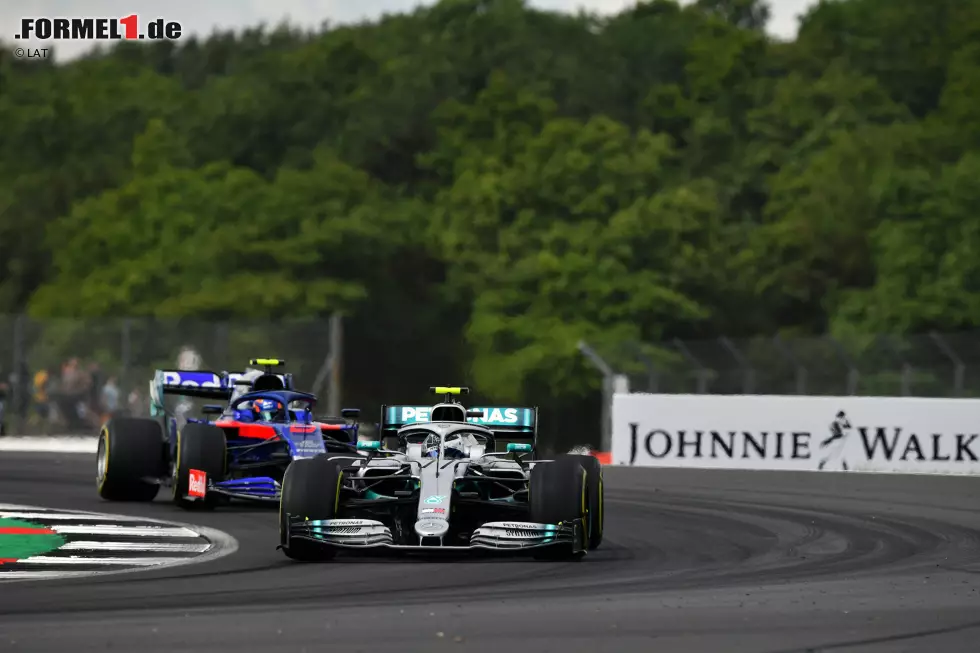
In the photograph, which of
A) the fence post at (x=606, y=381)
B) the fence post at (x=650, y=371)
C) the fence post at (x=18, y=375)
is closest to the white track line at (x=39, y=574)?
the fence post at (x=606, y=381)

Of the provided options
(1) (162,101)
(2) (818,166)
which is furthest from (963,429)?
(1) (162,101)

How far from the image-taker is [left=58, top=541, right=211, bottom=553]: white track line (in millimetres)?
15031

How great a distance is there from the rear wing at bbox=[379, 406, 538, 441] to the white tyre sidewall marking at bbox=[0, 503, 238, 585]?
1.62m

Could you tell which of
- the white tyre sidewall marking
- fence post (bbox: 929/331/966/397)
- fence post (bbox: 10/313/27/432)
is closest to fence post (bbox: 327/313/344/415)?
fence post (bbox: 10/313/27/432)

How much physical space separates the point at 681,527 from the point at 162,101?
239ft

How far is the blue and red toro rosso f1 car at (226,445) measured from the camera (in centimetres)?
1858

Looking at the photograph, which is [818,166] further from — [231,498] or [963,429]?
[231,498]

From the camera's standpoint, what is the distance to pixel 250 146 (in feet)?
258

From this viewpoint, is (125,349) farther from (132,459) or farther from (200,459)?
(200,459)

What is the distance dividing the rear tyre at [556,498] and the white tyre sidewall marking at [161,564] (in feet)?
7.72

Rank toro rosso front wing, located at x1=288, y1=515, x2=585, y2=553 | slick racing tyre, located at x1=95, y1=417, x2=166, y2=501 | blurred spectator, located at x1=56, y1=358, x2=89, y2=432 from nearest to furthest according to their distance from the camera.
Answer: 1. toro rosso front wing, located at x1=288, y1=515, x2=585, y2=553
2. slick racing tyre, located at x1=95, y1=417, x2=166, y2=501
3. blurred spectator, located at x1=56, y1=358, x2=89, y2=432

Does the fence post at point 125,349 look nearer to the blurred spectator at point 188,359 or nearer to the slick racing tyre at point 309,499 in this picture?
the blurred spectator at point 188,359

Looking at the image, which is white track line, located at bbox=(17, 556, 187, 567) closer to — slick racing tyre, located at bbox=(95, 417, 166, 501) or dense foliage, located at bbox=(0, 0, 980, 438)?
slick racing tyre, located at bbox=(95, 417, 166, 501)

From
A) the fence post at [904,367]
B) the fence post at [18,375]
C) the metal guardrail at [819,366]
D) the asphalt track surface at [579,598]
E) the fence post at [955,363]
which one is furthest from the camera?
the fence post at [18,375]
